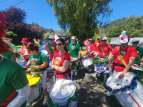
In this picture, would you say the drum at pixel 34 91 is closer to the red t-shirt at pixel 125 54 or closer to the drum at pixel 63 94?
the drum at pixel 63 94

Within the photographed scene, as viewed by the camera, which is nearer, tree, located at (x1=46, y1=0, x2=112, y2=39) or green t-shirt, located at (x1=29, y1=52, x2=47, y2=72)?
green t-shirt, located at (x1=29, y1=52, x2=47, y2=72)

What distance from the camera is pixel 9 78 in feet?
3.14

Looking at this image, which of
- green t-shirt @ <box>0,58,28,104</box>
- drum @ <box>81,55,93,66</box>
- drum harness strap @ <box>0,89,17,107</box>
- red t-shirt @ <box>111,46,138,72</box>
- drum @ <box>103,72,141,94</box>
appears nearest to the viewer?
green t-shirt @ <box>0,58,28,104</box>

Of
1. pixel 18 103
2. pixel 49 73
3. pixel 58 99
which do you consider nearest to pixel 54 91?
pixel 58 99

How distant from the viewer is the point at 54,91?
1.61 m

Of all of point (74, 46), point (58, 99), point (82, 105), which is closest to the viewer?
point (58, 99)

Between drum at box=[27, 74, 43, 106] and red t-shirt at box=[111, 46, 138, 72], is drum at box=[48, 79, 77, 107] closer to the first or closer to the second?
drum at box=[27, 74, 43, 106]

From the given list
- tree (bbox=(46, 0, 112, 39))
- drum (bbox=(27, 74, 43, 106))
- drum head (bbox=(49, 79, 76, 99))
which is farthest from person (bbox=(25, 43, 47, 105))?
tree (bbox=(46, 0, 112, 39))

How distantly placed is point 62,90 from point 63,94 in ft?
0.33

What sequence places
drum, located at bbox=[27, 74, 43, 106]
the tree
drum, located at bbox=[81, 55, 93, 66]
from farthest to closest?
1. the tree
2. drum, located at bbox=[81, 55, 93, 66]
3. drum, located at bbox=[27, 74, 43, 106]

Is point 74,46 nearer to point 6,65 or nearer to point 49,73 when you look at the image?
point 49,73

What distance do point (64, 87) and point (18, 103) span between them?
851mm

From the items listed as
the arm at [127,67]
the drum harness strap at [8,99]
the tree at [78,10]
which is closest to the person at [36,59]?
the drum harness strap at [8,99]

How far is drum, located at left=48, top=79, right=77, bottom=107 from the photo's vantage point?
1.48m
